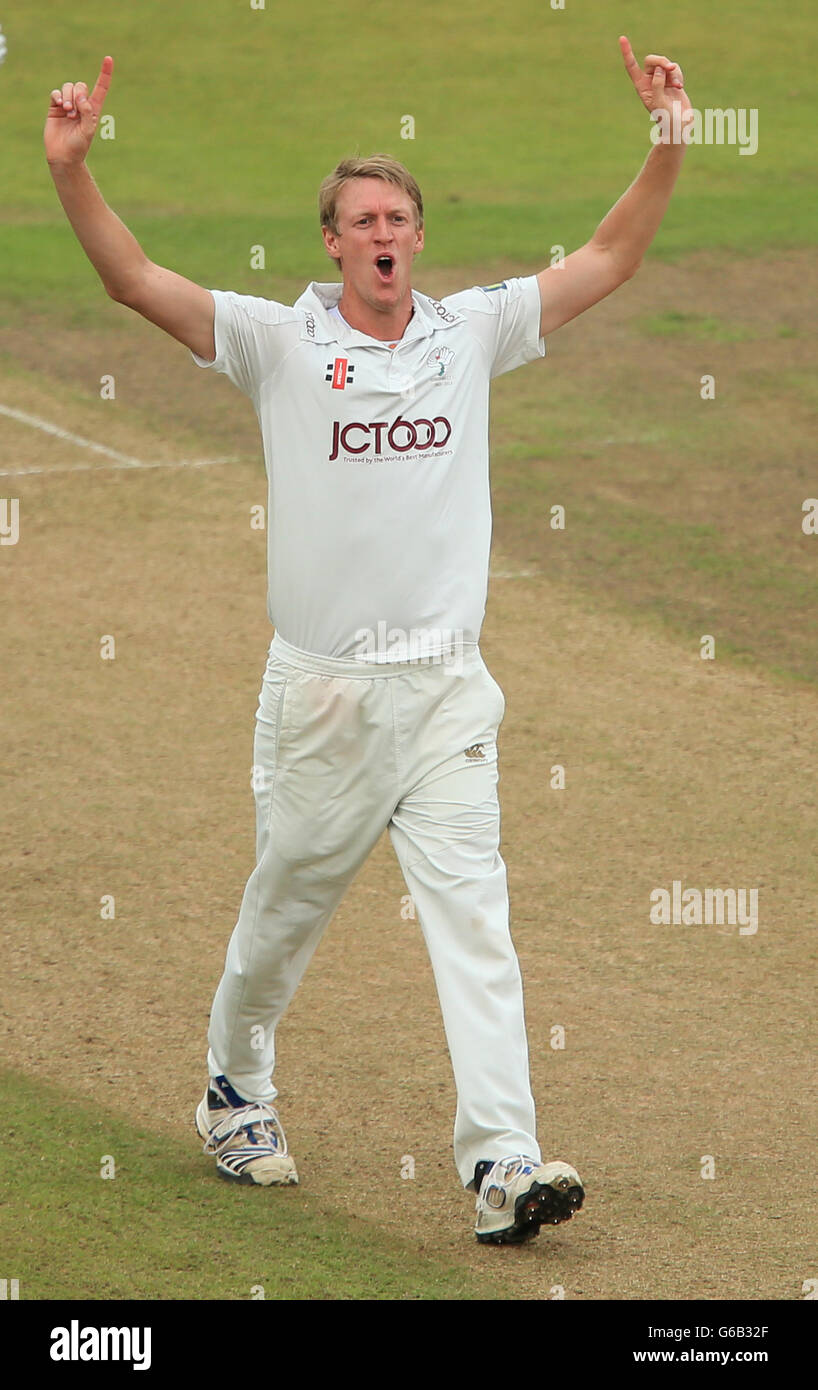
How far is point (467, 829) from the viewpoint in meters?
5.28

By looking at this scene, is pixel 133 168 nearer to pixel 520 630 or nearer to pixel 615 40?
pixel 615 40

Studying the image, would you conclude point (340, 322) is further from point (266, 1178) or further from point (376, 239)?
point (266, 1178)

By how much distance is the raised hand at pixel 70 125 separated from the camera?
506 cm

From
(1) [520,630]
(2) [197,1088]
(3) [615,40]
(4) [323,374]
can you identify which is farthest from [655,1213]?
(3) [615,40]

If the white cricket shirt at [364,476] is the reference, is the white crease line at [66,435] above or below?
above

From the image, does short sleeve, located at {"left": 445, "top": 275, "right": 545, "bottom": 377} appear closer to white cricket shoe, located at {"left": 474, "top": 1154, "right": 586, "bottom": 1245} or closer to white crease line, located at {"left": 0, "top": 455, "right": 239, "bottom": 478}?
white cricket shoe, located at {"left": 474, "top": 1154, "right": 586, "bottom": 1245}

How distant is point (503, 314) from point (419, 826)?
4.71ft

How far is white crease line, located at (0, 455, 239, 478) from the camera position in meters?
13.6

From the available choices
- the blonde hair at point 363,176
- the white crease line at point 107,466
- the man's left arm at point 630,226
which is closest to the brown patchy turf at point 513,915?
the white crease line at point 107,466

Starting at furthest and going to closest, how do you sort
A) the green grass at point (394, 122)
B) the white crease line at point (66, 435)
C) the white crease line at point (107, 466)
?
1. the green grass at point (394, 122)
2. the white crease line at point (66, 435)
3. the white crease line at point (107, 466)

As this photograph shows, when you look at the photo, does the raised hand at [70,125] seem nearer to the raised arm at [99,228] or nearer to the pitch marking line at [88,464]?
the raised arm at [99,228]

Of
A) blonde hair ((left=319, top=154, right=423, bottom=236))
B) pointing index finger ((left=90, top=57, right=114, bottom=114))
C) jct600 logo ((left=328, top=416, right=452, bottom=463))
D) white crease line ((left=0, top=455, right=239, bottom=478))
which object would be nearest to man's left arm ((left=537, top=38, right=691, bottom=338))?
blonde hair ((left=319, top=154, right=423, bottom=236))

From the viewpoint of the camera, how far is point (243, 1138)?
5.70 m
